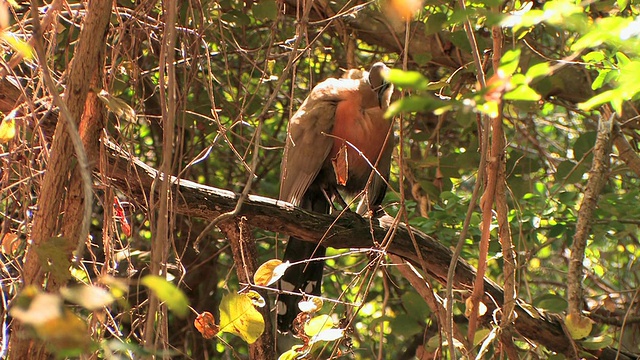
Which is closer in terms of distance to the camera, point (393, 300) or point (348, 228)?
point (348, 228)

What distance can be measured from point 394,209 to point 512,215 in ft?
2.01

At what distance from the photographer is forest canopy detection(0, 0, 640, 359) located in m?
1.34

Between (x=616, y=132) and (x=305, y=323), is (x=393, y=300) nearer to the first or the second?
(x=616, y=132)

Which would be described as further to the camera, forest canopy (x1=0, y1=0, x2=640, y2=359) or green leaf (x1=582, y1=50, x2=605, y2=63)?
green leaf (x1=582, y1=50, x2=605, y2=63)

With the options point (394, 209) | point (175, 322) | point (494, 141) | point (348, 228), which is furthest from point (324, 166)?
point (494, 141)

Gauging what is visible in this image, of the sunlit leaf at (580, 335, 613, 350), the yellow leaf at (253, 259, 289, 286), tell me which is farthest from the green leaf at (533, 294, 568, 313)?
the yellow leaf at (253, 259, 289, 286)

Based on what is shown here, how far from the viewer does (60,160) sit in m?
1.73

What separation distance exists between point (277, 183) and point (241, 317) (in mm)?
2741

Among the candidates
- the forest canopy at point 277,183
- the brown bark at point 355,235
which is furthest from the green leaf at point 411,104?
the brown bark at point 355,235

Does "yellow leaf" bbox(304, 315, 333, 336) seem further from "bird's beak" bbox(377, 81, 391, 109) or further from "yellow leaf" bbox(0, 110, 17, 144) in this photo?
"bird's beak" bbox(377, 81, 391, 109)

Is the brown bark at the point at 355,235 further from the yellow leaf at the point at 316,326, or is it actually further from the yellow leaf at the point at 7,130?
the yellow leaf at the point at 7,130

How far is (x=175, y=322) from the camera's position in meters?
4.52

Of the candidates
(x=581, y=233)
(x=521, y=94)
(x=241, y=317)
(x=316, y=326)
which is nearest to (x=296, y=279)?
(x=581, y=233)

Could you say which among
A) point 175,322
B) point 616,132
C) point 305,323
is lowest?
point 175,322
